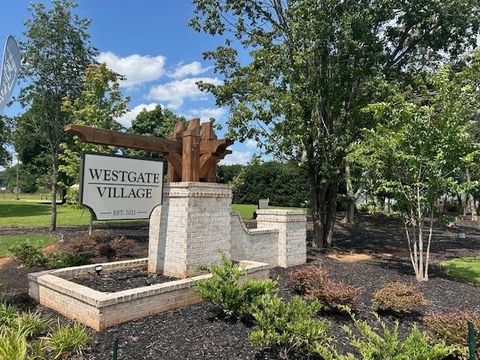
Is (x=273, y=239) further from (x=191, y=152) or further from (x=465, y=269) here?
(x=465, y=269)

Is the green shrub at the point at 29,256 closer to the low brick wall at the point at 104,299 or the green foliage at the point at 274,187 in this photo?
the low brick wall at the point at 104,299

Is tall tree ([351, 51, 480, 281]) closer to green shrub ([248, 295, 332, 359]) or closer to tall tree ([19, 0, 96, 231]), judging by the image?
green shrub ([248, 295, 332, 359])

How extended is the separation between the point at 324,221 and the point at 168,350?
9460mm

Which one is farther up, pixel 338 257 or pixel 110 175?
pixel 110 175

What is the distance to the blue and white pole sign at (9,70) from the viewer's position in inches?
151

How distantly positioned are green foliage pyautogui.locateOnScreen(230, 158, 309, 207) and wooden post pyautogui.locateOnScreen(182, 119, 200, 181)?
20.0m

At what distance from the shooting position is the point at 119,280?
6.56m

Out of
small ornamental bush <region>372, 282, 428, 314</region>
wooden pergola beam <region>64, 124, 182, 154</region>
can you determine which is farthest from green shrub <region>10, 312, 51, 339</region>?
small ornamental bush <region>372, 282, 428, 314</region>

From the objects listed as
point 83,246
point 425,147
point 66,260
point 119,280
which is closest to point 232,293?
point 119,280

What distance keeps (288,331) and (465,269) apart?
8.02m

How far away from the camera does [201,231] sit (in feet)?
23.2

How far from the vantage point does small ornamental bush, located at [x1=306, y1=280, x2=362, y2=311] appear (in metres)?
5.66

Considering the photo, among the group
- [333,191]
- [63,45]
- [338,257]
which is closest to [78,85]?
[63,45]

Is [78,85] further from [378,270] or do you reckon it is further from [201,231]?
[378,270]
